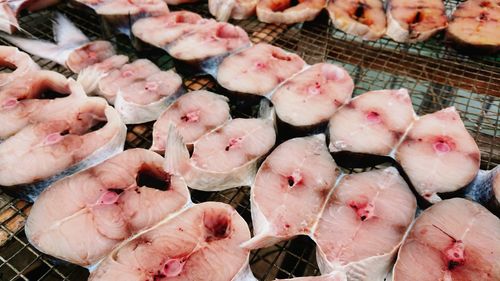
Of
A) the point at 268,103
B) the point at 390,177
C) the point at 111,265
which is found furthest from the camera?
the point at 268,103

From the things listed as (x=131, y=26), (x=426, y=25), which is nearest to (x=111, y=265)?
(x=131, y=26)

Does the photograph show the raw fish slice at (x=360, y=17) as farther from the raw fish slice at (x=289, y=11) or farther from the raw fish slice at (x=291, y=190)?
the raw fish slice at (x=291, y=190)

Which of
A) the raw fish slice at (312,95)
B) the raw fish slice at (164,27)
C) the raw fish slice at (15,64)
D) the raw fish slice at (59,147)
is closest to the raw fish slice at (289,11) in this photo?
the raw fish slice at (164,27)

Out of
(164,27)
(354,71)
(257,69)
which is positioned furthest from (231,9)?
(354,71)

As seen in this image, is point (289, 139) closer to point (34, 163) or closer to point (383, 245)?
point (383, 245)

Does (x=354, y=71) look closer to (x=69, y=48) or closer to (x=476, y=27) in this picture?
(x=476, y=27)
